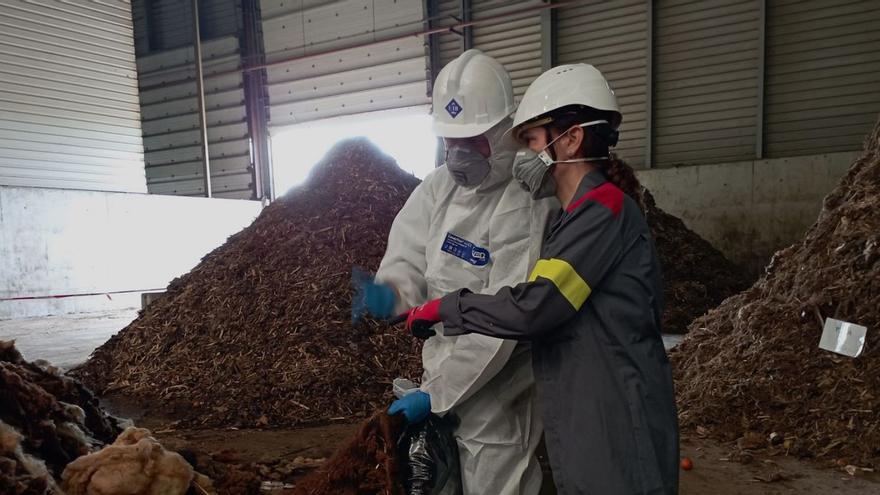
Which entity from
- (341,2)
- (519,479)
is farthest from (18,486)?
(341,2)

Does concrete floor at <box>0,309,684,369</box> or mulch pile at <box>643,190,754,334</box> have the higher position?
mulch pile at <box>643,190,754,334</box>

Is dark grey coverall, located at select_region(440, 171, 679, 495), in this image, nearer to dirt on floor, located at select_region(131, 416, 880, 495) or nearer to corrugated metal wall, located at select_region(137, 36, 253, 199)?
dirt on floor, located at select_region(131, 416, 880, 495)

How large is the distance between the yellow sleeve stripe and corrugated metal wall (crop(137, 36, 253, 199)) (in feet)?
48.9

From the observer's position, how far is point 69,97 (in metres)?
12.1

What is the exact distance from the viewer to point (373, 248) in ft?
19.6

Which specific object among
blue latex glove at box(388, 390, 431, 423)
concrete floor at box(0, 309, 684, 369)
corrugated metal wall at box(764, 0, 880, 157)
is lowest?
concrete floor at box(0, 309, 684, 369)

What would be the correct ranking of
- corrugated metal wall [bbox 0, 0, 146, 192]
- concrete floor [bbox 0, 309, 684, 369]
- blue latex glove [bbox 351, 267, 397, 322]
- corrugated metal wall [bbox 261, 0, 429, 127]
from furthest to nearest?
corrugated metal wall [bbox 261, 0, 429, 127]
corrugated metal wall [bbox 0, 0, 146, 192]
concrete floor [bbox 0, 309, 684, 369]
blue latex glove [bbox 351, 267, 397, 322]

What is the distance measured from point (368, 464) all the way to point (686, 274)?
7981mm

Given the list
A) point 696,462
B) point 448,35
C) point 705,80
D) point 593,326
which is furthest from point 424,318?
point 448,35

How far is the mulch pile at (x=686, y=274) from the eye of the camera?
8.27 m

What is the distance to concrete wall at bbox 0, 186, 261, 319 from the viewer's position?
1030cm

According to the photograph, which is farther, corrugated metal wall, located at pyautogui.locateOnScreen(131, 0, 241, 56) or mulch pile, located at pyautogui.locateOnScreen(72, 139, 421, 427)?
corrugated metal wall, located at pyautogui.locateOnScreen(131, 0, 241, 56)

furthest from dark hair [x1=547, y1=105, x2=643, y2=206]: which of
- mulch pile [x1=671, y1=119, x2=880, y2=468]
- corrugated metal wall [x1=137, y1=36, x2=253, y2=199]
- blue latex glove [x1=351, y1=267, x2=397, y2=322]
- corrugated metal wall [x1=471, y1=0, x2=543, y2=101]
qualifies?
corrugated metal wall [x1=137, y1=36, x2=253, y2=199]

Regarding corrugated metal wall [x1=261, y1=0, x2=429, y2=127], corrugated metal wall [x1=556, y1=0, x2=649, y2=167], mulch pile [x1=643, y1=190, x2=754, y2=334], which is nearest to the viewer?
mulch pile [x1=643, y1=190, x2=754, y2=334]
